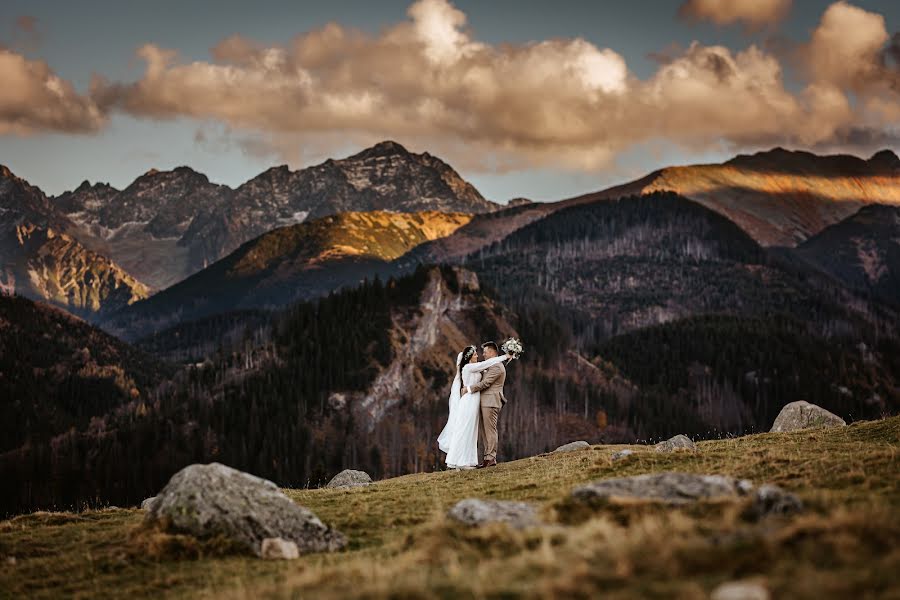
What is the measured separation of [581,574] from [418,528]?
23.8ft

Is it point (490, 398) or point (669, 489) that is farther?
point (490, 398)

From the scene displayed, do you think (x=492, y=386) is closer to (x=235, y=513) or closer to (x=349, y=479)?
(x=235, y=513)

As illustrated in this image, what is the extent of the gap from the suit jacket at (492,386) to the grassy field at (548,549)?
706cm

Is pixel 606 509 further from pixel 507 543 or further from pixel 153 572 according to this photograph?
pixel 153 572

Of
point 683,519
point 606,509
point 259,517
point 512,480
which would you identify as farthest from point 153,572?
point 512,480

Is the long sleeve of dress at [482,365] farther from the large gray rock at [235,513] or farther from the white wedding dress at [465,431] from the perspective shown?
the large gray rock at [235,513]

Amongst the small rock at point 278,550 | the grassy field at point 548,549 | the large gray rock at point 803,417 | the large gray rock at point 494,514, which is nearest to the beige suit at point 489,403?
the grassy field at point 548,549

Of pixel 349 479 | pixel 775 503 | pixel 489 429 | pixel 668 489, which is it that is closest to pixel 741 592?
pixel 775 503

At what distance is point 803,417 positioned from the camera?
2240 inches

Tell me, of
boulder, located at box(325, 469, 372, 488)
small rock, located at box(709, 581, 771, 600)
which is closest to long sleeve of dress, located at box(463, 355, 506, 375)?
boulder, located at box(325, 469, 372, 488)

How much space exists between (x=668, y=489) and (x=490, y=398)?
1797cm

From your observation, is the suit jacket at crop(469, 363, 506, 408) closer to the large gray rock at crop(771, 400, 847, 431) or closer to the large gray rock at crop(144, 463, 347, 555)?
the large gray rock at crop(144, 463, 347, 555)

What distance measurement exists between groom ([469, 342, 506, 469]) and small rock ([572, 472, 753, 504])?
53.1ft

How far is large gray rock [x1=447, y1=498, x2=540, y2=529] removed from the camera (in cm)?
1650
